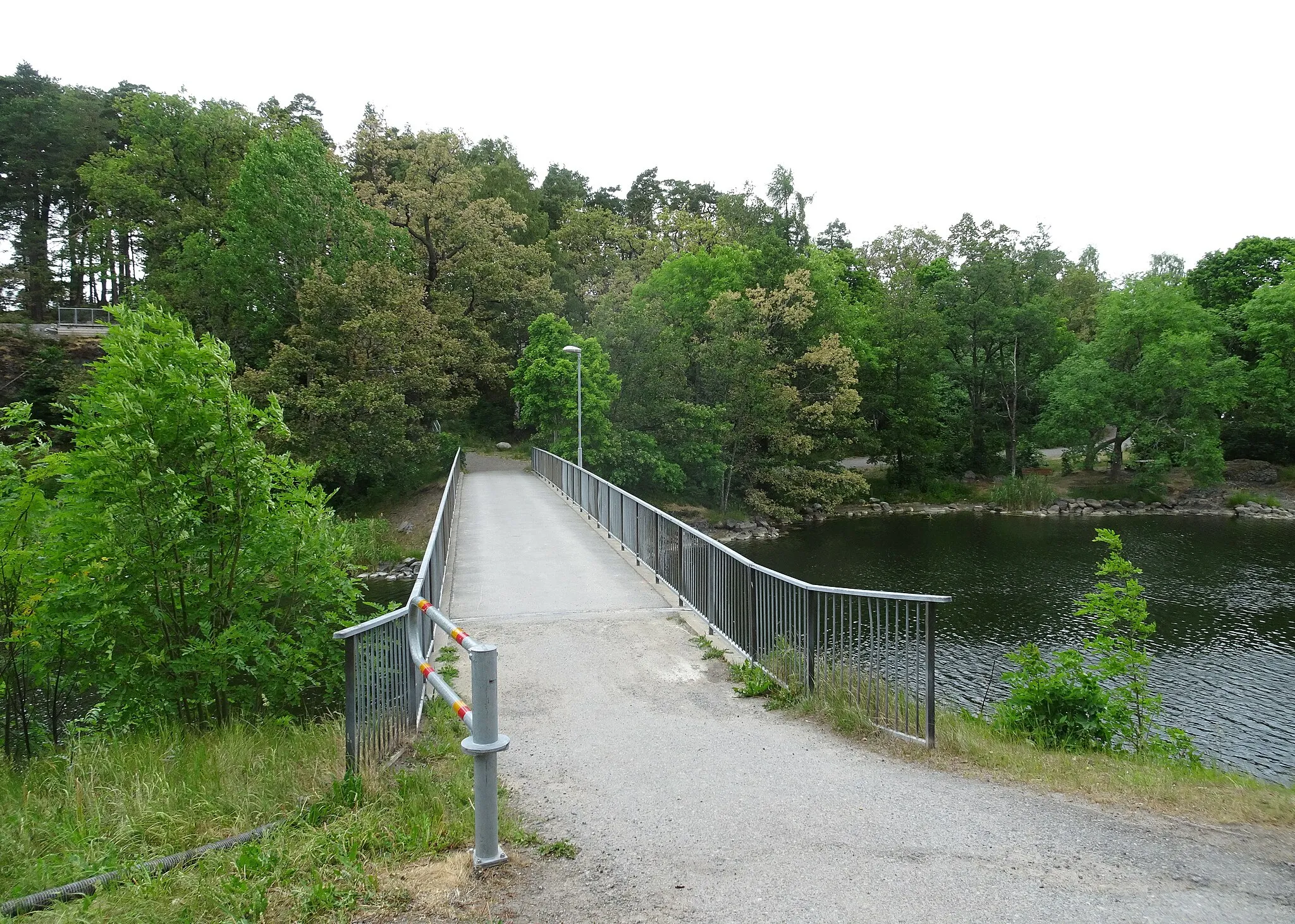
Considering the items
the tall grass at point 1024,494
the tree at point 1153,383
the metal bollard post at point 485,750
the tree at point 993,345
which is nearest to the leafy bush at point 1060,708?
the metal bollard post at point 485,750

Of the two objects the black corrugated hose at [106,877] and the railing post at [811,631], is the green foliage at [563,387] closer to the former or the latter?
the railing post at [811,631]

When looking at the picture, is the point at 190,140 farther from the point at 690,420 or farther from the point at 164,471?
the point at 164,471

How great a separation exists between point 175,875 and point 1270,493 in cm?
4841

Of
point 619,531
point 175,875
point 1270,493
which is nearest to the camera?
point 175,875

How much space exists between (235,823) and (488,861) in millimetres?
1522

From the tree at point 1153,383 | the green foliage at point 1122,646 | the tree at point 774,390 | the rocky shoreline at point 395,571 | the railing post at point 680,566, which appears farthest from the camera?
the tree at point 1153,383

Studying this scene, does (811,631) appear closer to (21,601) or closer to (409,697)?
(409,697)

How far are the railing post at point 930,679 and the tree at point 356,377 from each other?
23357 mm

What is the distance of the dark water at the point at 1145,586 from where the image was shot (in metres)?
13.2

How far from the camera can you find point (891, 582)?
23453mm

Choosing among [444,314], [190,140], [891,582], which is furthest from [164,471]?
[190,140]

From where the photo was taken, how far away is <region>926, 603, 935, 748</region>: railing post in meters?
5.55

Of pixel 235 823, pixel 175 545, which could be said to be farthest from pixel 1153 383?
pixel 235 823

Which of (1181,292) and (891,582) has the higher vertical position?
(1181,292)
